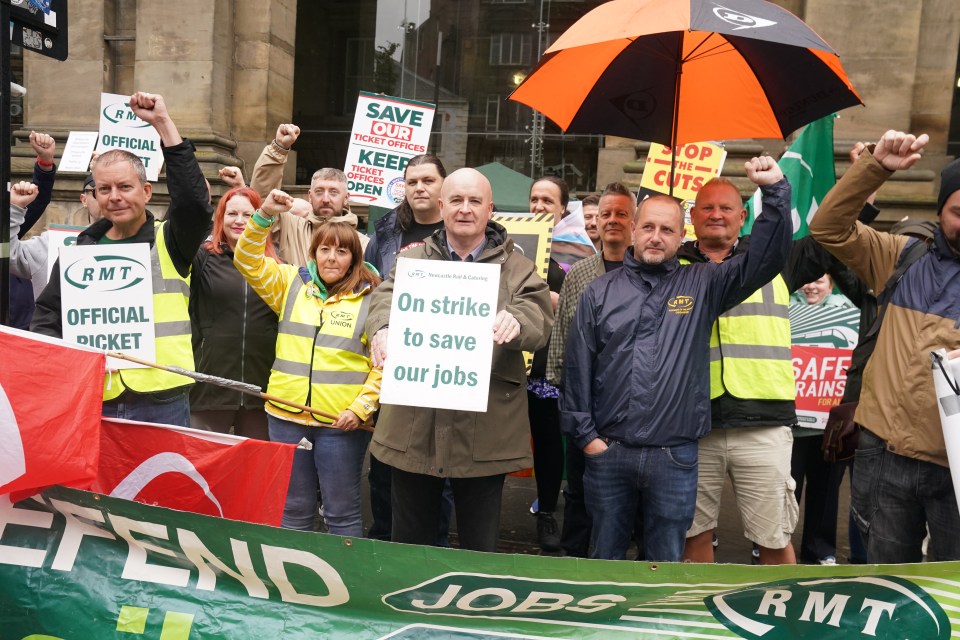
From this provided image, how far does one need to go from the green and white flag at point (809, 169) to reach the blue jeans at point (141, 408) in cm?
361

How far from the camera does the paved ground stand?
17.7 feet

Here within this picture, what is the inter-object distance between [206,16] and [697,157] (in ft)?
25.0

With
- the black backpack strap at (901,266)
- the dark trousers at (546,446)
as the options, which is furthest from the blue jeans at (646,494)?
the dark trousers at (546,446)

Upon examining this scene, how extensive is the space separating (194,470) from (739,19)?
275cm

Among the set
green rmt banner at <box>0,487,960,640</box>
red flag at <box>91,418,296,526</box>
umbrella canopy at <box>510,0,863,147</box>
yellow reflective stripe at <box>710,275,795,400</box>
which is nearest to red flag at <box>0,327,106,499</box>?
green rmt banner at <box>0,487,960,640</box>

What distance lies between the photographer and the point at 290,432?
3.99 metres

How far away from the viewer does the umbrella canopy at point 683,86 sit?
402 cm

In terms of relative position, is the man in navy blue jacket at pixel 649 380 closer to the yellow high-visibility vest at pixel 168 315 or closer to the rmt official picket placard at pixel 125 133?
the yellow high-visibility vest at pixel 168 315

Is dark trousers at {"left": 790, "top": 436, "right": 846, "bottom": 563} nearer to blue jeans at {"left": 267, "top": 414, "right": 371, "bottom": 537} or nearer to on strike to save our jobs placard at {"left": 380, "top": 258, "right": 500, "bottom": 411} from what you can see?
blue jeans at {"left": 267, "top": 414, "right": 371, "bottom": 537}

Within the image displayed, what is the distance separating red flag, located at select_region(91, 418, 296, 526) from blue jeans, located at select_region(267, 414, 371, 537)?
2.34 ft

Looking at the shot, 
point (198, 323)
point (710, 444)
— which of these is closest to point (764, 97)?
point (710, 444)

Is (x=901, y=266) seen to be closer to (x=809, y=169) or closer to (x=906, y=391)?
(x=906, y=391)

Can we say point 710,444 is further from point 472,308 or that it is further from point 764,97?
point 764,97

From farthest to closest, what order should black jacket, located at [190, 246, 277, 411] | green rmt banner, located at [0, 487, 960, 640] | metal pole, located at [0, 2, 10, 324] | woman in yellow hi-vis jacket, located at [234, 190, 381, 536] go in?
Result: black jacket, located at [190, 246, 277, 411] < woman in yellow hi-vis jacket, located at [234, 190, 381, 536] < metal pole, located at [0, 2, 10, 324] < green rmt banner, located at [0, 487, 960, 640]
